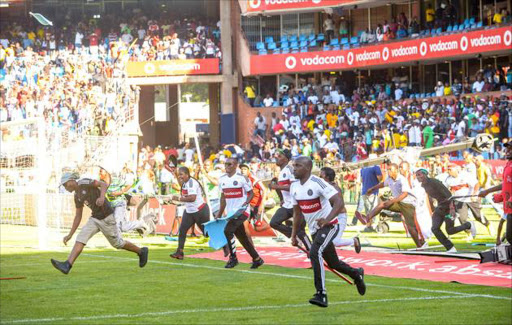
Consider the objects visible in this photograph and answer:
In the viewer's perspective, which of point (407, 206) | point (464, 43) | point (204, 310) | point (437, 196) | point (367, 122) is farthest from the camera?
point (464, 43)

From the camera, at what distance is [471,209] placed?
21.6m

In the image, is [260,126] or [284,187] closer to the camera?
[284,187]

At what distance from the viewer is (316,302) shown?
11.1m

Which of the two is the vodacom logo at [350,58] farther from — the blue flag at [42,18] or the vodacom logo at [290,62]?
the blue flag at [42,18]

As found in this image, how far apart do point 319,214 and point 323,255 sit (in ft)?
1.72

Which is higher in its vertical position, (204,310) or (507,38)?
(507,38)

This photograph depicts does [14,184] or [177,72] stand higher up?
[177,72]

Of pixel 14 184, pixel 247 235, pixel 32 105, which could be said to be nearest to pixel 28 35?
pixel 32 105

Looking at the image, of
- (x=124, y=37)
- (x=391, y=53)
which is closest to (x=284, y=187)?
(x=391, y=53)

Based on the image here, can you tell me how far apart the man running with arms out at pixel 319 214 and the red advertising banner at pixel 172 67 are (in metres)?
38.1

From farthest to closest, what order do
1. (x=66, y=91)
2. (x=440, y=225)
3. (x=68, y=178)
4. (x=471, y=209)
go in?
(x=66, y=91) → (x=471, y=209) → (x=440, y=225) → (x=68, y=178)

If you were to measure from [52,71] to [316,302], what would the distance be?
35.6 metres

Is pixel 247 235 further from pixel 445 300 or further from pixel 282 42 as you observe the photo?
pixel 282 42

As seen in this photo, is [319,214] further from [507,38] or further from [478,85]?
[478,85]
